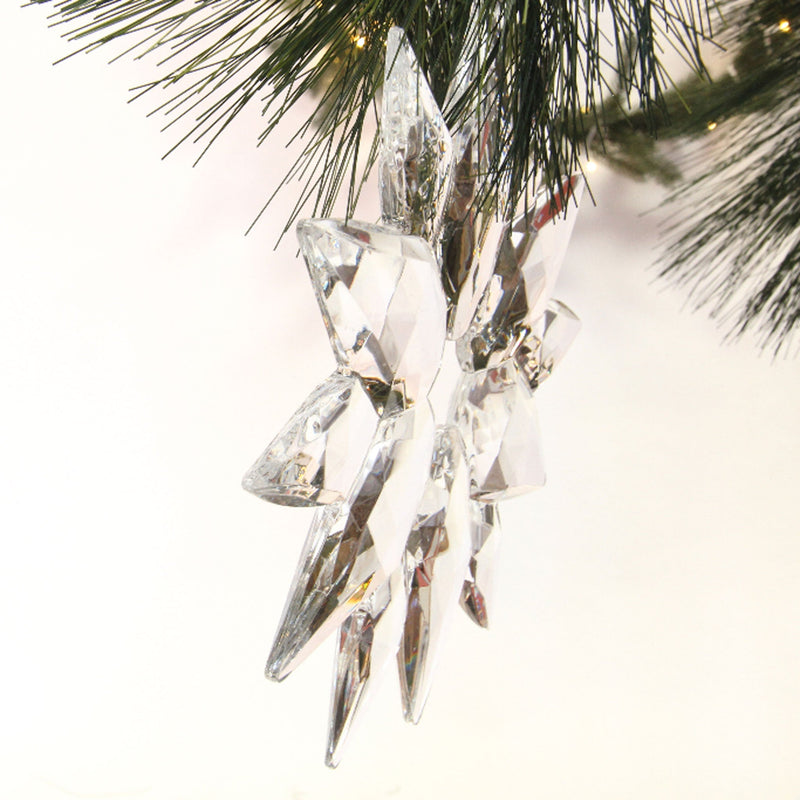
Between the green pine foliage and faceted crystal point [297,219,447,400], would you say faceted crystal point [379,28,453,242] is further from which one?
the green pine foliage

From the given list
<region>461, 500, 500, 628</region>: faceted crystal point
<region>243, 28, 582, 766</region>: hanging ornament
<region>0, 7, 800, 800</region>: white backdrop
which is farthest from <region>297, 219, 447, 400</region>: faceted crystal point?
<region>0, 7, 800, 800</region>: white backdrop

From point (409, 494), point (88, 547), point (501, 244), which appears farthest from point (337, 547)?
point (88, 547)

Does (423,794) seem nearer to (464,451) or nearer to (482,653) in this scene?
(482,653)

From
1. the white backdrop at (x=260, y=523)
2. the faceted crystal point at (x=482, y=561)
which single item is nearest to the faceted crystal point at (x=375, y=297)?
the faceted crystal point at (x=482, y=561)

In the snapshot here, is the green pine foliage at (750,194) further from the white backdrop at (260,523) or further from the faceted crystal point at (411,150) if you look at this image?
the faceted crystal point at (411,150)

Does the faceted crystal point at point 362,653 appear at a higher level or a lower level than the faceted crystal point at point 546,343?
lower

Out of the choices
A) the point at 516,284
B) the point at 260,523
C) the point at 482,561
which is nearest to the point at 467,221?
the point at 516,284
